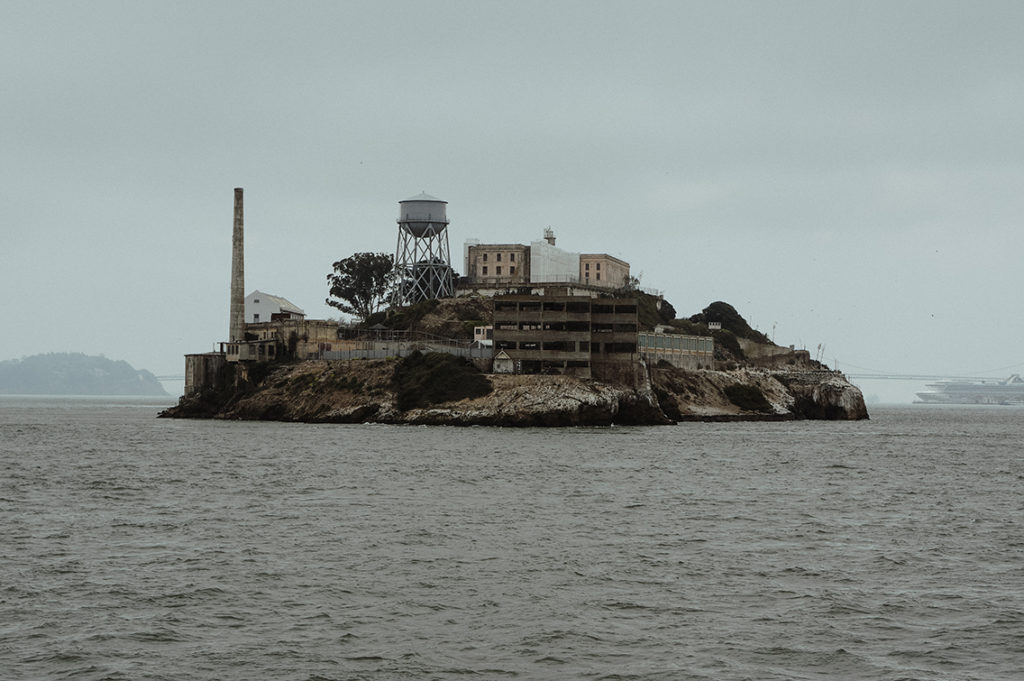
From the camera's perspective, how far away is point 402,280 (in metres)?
183

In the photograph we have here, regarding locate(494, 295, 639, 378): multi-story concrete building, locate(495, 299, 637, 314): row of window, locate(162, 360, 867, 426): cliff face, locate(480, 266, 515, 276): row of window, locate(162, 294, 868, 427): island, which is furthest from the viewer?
locate(480, 266, 515, 276): row of window

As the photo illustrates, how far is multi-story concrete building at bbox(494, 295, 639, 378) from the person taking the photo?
13112 cm

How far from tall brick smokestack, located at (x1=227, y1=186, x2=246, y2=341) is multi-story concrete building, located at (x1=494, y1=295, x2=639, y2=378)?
38.2 metres

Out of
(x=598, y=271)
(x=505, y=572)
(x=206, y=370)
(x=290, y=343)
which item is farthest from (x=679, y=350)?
(x=505, y=572)

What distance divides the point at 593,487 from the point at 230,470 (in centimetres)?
2306

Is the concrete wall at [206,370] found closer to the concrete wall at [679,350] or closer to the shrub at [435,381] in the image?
the shrub at [435,381]

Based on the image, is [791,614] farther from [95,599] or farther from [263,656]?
[95,599]

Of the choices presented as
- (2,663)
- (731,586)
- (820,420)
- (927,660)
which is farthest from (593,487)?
(820,420)

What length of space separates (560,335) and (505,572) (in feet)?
313

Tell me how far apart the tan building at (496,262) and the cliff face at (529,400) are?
3916cm

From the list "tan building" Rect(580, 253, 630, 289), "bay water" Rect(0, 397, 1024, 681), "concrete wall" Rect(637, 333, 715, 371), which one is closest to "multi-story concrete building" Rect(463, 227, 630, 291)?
"tan building" Rect(580, 253, 630, 289)

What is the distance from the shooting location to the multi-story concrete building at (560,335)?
430 feet

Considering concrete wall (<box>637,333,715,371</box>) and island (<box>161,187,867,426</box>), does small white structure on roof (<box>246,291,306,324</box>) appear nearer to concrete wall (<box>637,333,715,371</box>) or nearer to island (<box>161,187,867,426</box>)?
island (<box>161,187,867,426</box>)

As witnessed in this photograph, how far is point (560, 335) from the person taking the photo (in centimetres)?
13112
